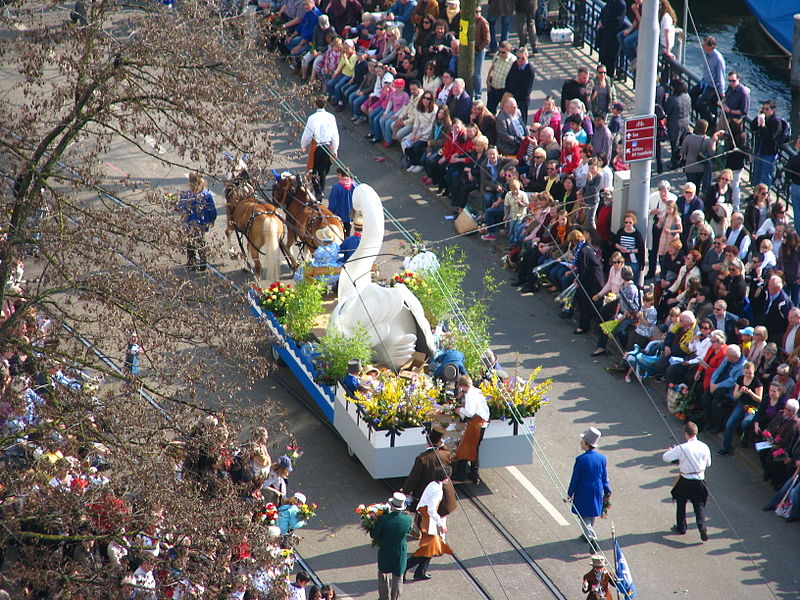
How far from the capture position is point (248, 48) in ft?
42.6

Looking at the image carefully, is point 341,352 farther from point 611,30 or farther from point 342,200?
point 611,30

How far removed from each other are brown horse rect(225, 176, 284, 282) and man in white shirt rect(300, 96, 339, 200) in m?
1.72

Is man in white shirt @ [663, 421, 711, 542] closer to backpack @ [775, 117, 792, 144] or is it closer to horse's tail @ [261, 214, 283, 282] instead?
horse's tail @ [261, 214, 283, 282]

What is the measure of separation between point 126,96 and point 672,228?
32.5 feet

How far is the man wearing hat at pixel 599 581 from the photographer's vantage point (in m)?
12.8

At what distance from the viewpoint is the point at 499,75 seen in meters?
24.0

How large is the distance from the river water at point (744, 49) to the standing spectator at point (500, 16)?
19.7 ft

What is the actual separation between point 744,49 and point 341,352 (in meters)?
20.5

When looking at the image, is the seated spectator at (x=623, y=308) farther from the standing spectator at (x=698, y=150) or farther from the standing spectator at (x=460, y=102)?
the standing spectator at (x=460, y=102)

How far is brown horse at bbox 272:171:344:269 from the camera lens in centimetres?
1895

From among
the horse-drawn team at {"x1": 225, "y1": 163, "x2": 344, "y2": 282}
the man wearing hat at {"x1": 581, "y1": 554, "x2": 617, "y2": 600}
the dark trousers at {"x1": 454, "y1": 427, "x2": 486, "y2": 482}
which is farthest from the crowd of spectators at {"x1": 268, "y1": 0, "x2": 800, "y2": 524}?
the man wearing hat at {"x1": 581, "y1": 554, "x2": 617, "y2": 600}

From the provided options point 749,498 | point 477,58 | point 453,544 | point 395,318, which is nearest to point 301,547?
point 453,544

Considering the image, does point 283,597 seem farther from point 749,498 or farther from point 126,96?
point 749,498

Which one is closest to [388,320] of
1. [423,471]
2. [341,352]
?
[341,352]
